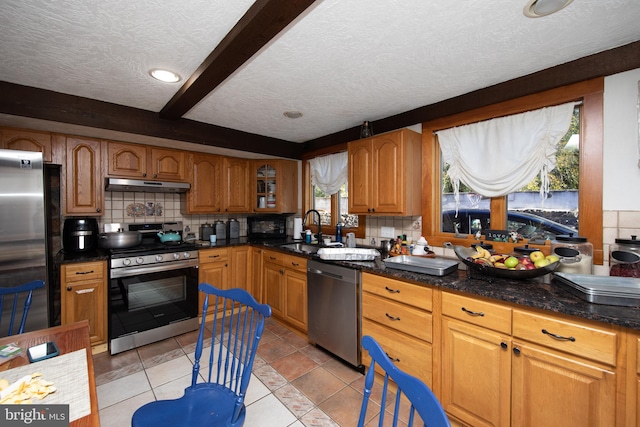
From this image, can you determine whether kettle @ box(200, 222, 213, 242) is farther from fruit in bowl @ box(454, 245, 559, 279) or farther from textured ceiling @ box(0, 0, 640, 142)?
fruit in bowl @ box(454, 245, 559, 279)

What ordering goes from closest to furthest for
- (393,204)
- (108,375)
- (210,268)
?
(108,375), (393,204), (210,268)

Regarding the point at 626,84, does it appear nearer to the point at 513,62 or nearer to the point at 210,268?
the point at 513,62

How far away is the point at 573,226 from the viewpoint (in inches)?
72.3

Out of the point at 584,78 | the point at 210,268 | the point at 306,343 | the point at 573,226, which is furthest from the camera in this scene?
the point at 210,268

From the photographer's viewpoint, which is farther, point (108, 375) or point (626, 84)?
point (108, 375)

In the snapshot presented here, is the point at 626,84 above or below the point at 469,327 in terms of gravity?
above

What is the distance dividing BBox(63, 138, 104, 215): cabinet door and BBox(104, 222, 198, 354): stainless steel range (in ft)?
1.22

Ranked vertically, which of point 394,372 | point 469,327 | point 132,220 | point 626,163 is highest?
point 626,163

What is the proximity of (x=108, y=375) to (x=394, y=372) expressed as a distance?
2.51 metres

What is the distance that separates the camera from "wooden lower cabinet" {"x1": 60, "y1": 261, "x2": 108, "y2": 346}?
2299 mm

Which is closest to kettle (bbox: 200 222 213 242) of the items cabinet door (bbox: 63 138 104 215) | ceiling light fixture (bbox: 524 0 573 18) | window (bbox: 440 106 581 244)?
cabinet door (bbox: 63 138 104 215)

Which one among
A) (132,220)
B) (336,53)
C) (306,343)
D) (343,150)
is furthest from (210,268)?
(336,53)

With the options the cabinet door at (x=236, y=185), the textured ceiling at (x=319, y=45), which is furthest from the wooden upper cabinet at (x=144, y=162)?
the textured ceiling at (x=319, y=45)

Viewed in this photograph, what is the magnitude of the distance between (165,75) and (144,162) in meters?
1.38
